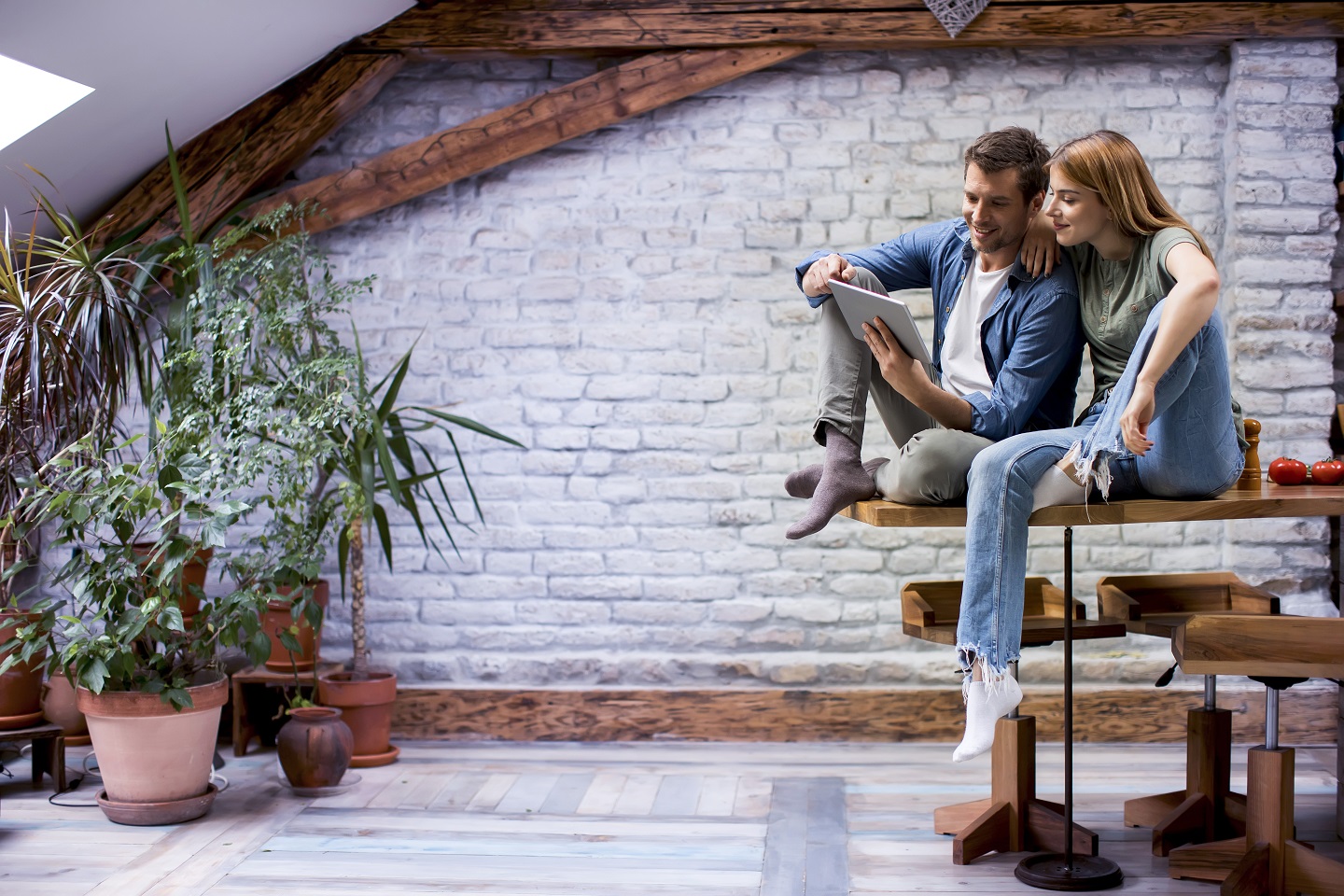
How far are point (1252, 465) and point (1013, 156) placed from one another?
3.06 feet

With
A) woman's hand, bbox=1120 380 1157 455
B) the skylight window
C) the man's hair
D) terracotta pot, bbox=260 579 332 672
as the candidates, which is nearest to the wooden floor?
terracotta pot, bbox=260 579 332 672

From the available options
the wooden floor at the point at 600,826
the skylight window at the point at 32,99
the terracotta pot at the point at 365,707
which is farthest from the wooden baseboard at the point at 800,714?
the skylight window at the point at 32,99

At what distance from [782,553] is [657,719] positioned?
70 cm

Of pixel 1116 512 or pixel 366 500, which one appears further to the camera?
pixel 366 500

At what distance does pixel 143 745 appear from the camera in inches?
123

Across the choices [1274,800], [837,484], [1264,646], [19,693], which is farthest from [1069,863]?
[19,693]

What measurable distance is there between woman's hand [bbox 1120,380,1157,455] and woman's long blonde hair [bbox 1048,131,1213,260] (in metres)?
0.39

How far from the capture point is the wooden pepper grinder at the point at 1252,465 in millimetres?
2643

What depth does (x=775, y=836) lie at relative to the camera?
118 inches

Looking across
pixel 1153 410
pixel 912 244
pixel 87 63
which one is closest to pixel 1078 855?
pixel 1153 410

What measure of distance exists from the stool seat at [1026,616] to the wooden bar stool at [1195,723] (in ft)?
0.29

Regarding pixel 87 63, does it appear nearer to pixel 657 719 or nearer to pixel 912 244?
pixel 912 244

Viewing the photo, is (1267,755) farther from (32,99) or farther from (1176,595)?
(32,99)

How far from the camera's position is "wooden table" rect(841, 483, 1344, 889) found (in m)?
2.30
